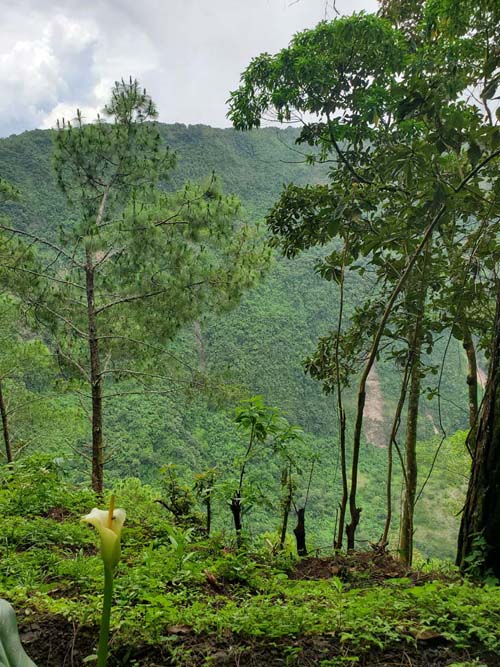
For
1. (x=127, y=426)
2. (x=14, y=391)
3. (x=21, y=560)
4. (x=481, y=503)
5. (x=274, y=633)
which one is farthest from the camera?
(x=127, y=426)

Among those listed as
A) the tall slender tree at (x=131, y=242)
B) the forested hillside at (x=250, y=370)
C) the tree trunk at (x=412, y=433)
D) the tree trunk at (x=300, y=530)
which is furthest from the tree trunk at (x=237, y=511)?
the forested hillside at (x=250, y=370)

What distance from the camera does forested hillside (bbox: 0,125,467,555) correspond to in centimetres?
1534

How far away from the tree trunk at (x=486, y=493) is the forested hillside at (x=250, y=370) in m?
5.66

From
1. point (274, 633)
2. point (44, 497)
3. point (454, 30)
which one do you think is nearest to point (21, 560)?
point (44, 497)

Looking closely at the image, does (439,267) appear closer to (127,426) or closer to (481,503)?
(481,503)

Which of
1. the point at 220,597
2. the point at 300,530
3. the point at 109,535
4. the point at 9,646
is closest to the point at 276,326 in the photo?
the point at 300,530

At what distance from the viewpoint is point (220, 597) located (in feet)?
4.50

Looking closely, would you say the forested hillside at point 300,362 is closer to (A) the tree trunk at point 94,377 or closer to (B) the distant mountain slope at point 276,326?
(A) the tree trunk at point 94,377

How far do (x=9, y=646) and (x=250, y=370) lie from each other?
2341 centimetres

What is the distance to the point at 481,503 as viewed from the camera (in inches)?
59.5

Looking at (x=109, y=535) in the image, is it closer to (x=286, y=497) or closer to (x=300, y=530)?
(x=300, y=530)

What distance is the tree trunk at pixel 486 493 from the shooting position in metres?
1.47

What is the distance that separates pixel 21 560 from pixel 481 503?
1.57m

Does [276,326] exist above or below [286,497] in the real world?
above
